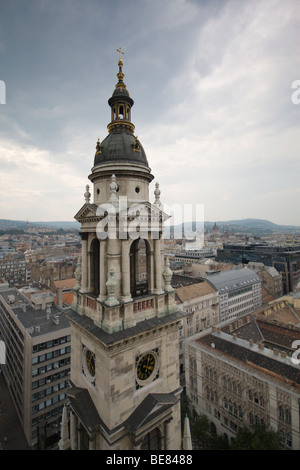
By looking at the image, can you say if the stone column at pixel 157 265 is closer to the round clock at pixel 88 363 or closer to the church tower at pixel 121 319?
the church tower at pixel 121 319

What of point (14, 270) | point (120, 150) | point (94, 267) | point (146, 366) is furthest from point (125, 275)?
point (14, 270)

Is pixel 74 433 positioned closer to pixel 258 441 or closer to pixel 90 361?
pixel 90 361

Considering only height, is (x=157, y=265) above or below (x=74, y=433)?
above

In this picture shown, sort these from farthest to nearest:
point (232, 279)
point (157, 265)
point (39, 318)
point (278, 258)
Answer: point (278, 258) → point (232, 279) → point (39, 318) → point (157, 265)

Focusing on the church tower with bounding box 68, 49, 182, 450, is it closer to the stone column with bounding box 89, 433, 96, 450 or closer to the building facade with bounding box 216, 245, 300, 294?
the stone column with bounding box 89, 433, 96, 450

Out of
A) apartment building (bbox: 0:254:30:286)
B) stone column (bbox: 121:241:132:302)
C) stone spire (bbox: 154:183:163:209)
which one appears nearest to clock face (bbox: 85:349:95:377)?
stone column (bbox: 121:241:132:302)

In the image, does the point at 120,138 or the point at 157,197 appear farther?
the point at 157,197
